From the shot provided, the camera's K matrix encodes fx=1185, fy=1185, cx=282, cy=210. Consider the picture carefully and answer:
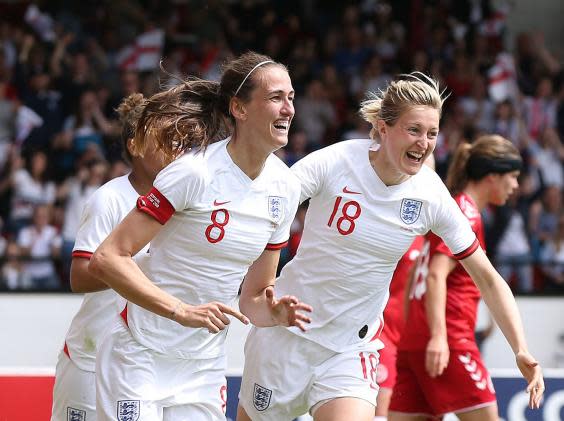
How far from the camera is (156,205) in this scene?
4.22 meters

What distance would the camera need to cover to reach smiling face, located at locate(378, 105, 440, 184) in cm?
505

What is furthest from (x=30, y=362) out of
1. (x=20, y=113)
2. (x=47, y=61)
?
(x=47, y=61)

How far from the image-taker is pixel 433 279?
6.10 m

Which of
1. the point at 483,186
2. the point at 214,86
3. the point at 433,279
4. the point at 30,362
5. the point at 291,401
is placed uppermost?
the point at 214,86

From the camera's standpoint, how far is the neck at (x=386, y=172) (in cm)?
519

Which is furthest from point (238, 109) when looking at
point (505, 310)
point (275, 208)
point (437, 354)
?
point (437, 354)

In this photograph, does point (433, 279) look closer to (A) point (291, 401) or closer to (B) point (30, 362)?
(A) point (291, 401)

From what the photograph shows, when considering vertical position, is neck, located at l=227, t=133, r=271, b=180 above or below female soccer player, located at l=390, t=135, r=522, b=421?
above

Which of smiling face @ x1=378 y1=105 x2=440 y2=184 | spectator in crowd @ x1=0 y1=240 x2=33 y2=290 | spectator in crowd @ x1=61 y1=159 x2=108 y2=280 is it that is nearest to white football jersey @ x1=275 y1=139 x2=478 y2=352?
smiling face @ x1=378 y1=105 x2=440 y2=184

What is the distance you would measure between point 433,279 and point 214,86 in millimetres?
1942

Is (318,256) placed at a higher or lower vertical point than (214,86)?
lower

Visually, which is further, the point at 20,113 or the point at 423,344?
the point at 20,113

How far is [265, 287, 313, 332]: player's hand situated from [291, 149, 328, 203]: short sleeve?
0.66 m

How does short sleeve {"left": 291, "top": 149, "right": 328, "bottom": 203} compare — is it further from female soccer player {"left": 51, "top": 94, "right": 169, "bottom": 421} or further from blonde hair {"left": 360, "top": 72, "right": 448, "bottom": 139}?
female soccer player {"left": 51, "top": 94, "right": 169, "bottom": 421}
